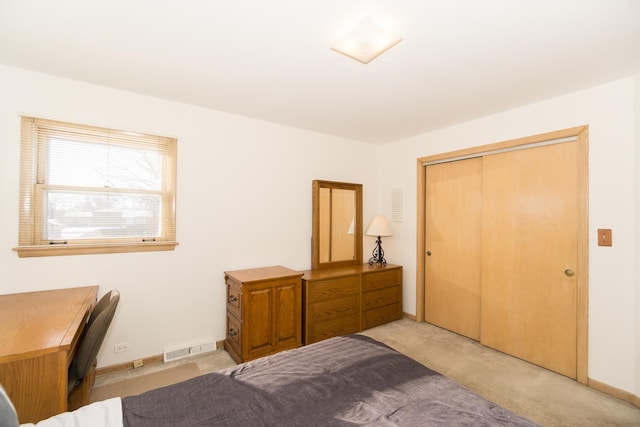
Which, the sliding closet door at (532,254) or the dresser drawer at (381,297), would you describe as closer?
the sliding closet door at (532,254)

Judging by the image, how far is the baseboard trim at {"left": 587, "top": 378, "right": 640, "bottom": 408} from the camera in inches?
82.4

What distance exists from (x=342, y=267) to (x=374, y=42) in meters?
2.67

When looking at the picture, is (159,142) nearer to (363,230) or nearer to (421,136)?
(363,230)

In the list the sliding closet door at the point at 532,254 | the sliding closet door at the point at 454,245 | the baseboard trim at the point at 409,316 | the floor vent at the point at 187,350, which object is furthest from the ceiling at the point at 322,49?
the baseboard trim at the point at 409,316

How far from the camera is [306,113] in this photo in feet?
9.86

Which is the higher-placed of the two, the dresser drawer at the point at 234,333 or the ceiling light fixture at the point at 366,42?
the ceiling light fixture at the point at 366,42

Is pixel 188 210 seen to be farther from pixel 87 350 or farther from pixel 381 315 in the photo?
pixel 381 315

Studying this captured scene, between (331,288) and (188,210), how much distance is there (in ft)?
5.62

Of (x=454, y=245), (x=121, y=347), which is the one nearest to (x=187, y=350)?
(x=121, y=347)

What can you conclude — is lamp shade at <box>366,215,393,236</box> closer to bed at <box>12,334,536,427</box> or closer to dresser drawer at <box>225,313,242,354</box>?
dresser drawer at <box>225,313,242,354</box>

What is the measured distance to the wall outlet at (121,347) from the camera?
2.46 m

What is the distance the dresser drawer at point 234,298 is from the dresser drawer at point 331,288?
28.4 inches

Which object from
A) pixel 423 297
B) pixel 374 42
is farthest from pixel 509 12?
pixel 423 297

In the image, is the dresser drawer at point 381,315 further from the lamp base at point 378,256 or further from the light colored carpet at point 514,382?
the lamp base at point 378,256
